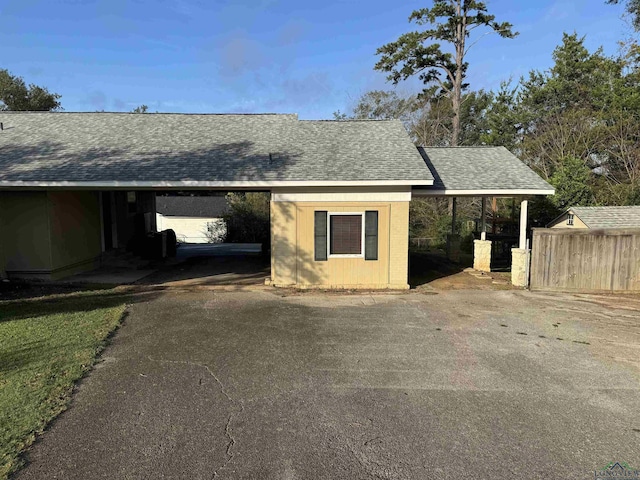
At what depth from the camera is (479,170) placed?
41.8ft

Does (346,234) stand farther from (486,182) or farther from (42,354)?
(42,354)

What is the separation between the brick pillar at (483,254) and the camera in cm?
1436

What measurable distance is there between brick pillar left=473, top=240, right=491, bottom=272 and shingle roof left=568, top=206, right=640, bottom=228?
309cm

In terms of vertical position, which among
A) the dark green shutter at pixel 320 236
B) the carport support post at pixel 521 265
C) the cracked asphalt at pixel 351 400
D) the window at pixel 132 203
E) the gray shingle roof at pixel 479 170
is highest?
the gray shingle roof at pixel 479 170

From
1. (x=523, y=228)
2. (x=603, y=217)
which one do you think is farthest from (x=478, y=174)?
(x=603, y=217)

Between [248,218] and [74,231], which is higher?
[74,231]

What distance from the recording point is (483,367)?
5.69m

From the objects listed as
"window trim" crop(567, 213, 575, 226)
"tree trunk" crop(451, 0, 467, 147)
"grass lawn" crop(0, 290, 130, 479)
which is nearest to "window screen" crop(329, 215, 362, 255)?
"grass lawn" crop(0, 290, 130, 479)

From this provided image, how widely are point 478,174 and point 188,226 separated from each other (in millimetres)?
29659

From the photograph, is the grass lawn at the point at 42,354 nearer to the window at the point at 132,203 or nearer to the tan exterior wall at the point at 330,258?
the tan exterior wall at the point at 330,258

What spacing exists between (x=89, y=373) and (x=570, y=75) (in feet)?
113

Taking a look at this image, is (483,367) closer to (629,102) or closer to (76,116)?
(76,116)

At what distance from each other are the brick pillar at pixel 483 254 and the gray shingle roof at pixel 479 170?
2702 millimetres

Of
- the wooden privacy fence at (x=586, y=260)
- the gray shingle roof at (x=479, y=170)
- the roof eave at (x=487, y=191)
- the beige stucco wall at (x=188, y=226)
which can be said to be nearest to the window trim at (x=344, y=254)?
the roof eave at (x=487, y=191)
